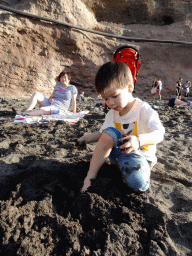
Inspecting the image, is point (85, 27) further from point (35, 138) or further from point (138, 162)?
point (138, 162)

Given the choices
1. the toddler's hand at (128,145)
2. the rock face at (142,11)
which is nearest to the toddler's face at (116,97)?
the toddler's hand at (128,145)

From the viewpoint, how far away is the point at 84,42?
943cm

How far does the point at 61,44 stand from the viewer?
9.03 m

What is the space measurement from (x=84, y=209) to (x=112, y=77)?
81cm

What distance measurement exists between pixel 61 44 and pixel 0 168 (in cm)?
884

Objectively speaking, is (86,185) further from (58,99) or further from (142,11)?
(142,11)

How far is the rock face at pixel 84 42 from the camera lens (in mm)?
8008

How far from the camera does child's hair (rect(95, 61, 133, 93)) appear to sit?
119 centimetres

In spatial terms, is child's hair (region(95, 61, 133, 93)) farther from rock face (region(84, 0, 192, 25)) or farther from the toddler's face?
rock face (region(84, 0, 192, 25))

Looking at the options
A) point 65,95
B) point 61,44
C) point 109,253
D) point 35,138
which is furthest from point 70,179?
point 61,44

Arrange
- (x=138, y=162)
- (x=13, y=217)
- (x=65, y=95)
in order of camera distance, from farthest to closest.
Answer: (x=65, y=95), (x=138, y=162), (x=13, y=217)

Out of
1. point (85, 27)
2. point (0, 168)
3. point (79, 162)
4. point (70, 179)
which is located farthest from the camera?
point (85, 27)

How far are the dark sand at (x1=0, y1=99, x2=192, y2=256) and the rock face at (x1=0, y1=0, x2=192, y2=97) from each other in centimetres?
753

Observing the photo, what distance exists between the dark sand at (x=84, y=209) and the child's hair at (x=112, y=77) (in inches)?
24.1
